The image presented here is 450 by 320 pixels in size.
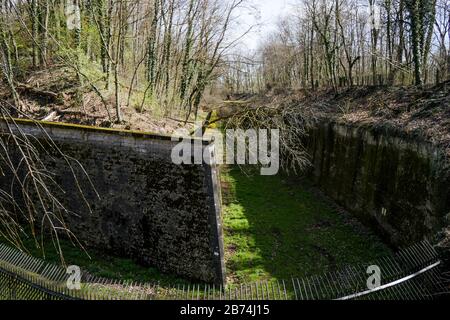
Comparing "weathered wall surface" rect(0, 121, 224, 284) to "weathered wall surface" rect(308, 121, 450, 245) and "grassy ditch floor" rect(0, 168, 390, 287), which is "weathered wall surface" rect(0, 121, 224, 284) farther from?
"weathered wall surface" rect(308, 121, 450, 245)

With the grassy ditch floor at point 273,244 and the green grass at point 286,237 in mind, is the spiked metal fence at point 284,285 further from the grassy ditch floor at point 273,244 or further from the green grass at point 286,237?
the green grass at point 286,237

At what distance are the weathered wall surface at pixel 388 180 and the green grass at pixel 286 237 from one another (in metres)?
0.85

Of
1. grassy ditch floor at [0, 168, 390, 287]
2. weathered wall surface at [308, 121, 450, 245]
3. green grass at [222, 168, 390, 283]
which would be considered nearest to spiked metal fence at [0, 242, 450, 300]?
weathered wall surface at [308, 121, 450, 245]

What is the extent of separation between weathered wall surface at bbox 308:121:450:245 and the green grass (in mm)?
849

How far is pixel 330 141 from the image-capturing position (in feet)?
59.6

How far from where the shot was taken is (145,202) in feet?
34.4

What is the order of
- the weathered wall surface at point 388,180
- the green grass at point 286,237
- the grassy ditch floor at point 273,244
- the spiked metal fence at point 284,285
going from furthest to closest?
the green grass at point 286,237
the grassy ditch floor at point 273,244
the weathered wall surface at point 388,180
the spiked metal fence at point 284,285

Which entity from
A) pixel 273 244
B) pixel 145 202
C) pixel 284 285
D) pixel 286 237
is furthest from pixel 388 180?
pixel 145 202

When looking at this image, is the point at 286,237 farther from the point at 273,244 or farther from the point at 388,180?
the point at 388,180

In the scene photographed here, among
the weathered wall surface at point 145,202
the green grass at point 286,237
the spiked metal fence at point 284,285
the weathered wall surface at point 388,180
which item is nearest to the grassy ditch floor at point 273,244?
the green grass at point 286,237

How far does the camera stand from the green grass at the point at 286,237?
36.1 feet

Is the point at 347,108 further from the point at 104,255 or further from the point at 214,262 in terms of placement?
the point at 104,255
